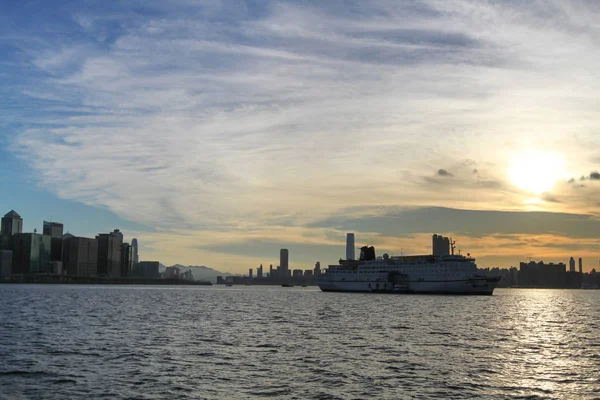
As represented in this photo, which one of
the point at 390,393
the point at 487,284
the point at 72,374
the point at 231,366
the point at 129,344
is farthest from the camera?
the point at 487,284

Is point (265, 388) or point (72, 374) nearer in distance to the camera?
point (265, 388)

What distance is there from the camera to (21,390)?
34312 mm

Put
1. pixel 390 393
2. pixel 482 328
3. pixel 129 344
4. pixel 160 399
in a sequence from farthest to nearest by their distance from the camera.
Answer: pixel 482 328 → pixel 129 344 → pixel 390 393 → pixel 160 399

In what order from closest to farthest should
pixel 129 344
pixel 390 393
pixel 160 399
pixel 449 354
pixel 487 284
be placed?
pixel 160 399 → pixel 390 393 → pixel 449 354 → pixel 129 344 → pixel 487 284

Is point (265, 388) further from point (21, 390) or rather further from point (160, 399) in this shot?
point (21, 390)

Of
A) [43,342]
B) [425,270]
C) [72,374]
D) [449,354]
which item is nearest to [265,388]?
[72,374]

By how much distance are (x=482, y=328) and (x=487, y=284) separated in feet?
403

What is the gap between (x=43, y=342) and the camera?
183 feet

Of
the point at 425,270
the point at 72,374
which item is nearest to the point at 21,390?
the point at 72,374

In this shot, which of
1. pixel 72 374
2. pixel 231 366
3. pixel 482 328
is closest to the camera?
pixel 72 374

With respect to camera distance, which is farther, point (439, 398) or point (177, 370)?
point (177, 370)

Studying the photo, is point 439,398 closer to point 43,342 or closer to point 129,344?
point 129,344

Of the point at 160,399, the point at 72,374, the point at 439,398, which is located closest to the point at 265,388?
the point at 160,399

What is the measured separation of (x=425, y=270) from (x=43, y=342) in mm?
158245
